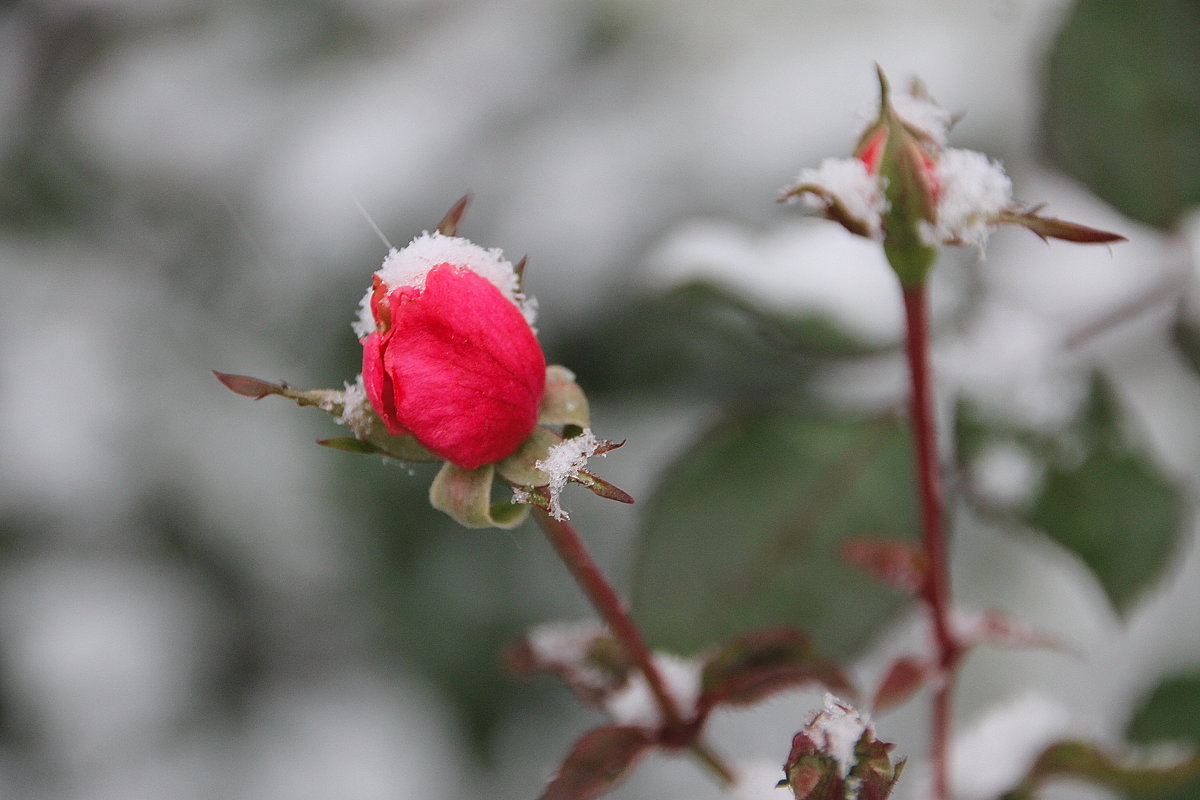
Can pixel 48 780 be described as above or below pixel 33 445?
below

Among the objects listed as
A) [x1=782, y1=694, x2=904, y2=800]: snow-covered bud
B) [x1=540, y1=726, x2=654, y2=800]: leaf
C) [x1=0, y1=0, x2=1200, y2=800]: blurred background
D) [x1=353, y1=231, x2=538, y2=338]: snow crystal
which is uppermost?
[x1=353, y1=231, x2=538, y2=338]: snow crystal

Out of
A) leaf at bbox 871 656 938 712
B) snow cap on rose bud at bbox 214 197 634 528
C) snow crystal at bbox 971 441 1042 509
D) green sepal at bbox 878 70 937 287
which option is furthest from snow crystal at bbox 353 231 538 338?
snow crystal at bbox 971 441 1042 509

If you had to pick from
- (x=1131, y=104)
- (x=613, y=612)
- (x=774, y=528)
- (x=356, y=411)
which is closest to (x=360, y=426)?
(x=356, y=411)

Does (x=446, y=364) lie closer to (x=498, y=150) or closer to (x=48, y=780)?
(x=498, y=150)

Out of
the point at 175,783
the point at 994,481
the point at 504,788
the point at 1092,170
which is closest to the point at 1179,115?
the point at 1092,170

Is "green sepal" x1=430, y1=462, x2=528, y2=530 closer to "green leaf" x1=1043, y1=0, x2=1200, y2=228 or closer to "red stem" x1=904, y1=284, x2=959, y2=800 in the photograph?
"red stem" x1=904, y1=284, x2=959, y2=800

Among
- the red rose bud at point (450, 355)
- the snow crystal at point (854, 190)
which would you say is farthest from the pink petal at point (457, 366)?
the snow crystal at point (854, 190)

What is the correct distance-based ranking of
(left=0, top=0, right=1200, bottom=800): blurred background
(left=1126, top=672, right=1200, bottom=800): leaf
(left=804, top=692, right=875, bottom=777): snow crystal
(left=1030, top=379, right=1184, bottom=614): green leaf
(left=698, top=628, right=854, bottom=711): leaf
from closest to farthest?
(left=804, top=692, right=875, bottom=777): snow crystal → (left=698, top=628, right=854, bottom=711): leaf → (left=1030, top=379, right=1184, bottom=614): green leaf → (left=1126, top=672, right=1200, bottom=800): leaf → (left=0, top=0, right=1200, bottom=800): blurred background

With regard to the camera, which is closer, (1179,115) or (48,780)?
(1179,115)
